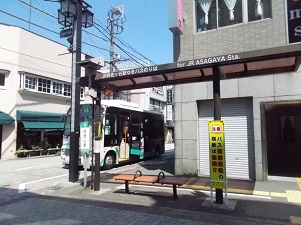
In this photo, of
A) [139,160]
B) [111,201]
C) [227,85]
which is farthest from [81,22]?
[139,160]

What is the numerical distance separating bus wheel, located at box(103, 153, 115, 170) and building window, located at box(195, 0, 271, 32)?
713cm

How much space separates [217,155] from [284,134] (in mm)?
8019

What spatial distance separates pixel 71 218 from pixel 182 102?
633cm

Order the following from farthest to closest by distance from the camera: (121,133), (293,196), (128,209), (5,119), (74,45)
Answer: (5,119) → (121,133) → (74,45) → (293,196) → (128,209)

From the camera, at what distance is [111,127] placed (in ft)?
42.7

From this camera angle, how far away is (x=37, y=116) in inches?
795

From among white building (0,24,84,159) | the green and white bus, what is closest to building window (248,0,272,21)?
the green and white bus

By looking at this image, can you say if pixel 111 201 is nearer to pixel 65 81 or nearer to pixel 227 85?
pixel 227 85

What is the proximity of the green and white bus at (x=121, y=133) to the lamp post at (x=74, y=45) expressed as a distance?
632 mm

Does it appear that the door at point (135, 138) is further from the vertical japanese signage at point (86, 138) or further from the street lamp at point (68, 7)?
the street lamp at point (68, 7)

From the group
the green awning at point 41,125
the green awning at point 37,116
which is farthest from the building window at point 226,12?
the green awning at point 37,116

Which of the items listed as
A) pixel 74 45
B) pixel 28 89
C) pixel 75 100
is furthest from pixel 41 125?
pixel 74 45

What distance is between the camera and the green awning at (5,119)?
17770mm

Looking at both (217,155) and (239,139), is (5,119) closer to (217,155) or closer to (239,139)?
(239,139)
